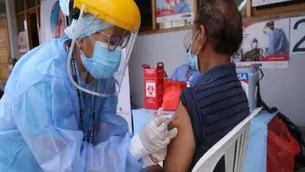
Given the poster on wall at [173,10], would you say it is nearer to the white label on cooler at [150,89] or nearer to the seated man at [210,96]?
the white label on cooler at [150,89]

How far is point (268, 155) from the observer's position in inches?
64.2

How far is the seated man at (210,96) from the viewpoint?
861mm

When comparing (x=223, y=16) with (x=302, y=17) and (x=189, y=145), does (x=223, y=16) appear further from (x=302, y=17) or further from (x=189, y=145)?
(x=302, y=17)

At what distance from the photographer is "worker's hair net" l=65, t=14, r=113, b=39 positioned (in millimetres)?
950

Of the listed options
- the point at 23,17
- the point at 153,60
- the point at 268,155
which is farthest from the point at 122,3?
the point at 23,17

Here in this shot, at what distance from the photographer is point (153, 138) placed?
2.89ft

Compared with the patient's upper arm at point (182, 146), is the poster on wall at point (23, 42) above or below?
above

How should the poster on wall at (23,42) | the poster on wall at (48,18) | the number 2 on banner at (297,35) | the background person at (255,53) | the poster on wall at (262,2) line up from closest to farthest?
the number 2 on banner at (297,35), the poster on wall at (262,2), the background person at (255,53), the poster on wall at (48,18), the poster on wall at (23,42)

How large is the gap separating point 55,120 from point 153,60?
8.08 feet

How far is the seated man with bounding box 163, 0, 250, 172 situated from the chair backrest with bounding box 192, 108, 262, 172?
70mm

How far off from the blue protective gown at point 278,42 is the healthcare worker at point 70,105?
1.58 metres

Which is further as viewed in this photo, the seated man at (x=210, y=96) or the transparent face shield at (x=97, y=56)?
the transparent face shield at (x=97, y=56)

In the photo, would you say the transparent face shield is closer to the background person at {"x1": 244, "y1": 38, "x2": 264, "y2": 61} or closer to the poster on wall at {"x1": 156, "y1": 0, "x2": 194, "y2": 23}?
the background person at {"x1": 244, "y1": 38, "x2": 264, "y2": 61}

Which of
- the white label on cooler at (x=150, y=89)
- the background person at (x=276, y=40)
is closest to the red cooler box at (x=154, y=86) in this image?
the white label on cooler at (x=150, y=89)
